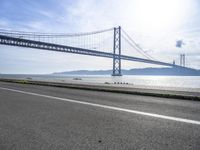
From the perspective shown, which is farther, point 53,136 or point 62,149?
point 53,136

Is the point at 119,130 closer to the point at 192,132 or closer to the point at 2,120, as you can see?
the point at 192,132

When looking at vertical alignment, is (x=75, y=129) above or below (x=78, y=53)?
below

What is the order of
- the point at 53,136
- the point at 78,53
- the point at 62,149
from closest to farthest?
the point at 62,149 < the point at 53,136 < the point at 78,53

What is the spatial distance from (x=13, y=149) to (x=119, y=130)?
2071mm

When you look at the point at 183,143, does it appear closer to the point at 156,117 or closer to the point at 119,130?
the point at 119,130

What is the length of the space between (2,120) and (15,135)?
5.79 feet

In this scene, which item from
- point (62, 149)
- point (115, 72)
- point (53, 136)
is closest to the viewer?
point (62, 149)

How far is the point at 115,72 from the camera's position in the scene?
101062 millimetres

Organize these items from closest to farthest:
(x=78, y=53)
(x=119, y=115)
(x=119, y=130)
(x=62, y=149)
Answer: (x=62, y=149) < (x=119, y=130) < (x=119, y=115) < (x=78, y=53)

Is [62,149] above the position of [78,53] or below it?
below

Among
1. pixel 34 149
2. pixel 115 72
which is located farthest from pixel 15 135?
pixel 115 72

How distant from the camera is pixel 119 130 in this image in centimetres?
523

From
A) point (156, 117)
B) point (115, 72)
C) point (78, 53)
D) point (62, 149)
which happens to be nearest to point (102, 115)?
point (156, 117)

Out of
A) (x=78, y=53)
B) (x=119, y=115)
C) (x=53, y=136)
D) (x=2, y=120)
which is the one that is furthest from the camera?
(x=78, y=53)
